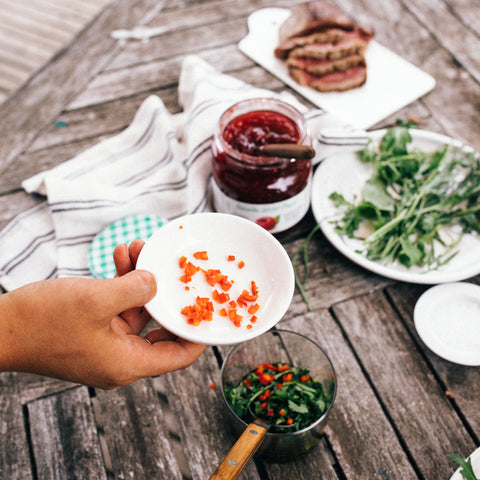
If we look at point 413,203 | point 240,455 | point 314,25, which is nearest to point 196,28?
point 314,25

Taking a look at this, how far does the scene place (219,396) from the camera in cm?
110

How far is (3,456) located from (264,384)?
565 mm

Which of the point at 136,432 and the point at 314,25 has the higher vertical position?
the point at 314,25

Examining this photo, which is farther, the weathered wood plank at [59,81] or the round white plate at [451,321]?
the weathered wood plank at [59,81]

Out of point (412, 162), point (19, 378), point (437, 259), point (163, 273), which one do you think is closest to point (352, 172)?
point (412, 162)

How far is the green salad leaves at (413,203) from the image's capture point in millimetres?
1298

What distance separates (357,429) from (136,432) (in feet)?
1.53

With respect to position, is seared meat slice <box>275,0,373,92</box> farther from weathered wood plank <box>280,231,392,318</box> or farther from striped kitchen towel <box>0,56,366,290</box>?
weathered wood plank <box>280,231,392,318</box>

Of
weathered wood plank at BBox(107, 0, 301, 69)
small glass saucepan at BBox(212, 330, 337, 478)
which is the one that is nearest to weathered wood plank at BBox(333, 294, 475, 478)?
small glass saucepan at BBox(212, 330, 337, 478)

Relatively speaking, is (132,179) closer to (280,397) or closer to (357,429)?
(280,397)

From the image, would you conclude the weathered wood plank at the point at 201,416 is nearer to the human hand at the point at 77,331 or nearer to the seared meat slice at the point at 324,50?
the human hand at the point at 77,331

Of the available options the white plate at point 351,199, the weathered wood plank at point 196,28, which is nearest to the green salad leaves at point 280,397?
the white plate at point 351,199

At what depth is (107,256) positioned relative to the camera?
1.31 m

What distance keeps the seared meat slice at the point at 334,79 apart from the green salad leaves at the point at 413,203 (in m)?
0.26
